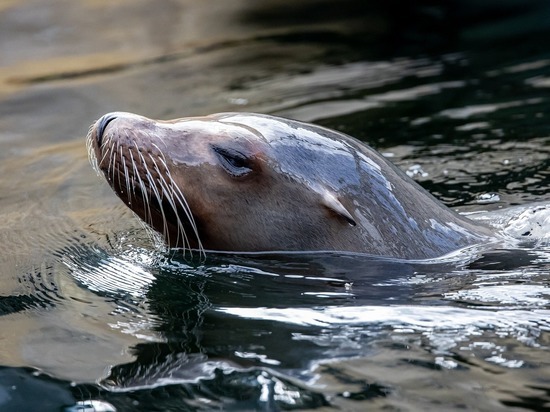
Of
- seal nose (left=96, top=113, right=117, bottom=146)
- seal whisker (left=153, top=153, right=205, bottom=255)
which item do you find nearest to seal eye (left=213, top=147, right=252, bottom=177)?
seal whisker (left=153, top=153, right=205, bottom=255)

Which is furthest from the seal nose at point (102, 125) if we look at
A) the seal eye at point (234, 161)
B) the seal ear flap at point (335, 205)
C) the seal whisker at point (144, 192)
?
Answer: the seal ear flap at point (335, 205)

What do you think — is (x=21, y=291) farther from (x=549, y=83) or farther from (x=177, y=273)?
(x=549, y=83)

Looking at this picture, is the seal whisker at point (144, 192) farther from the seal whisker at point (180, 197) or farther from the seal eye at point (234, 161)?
the seal eye at point (234, 161)

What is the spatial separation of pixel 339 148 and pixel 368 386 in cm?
156

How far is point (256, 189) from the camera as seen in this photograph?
4.37 m

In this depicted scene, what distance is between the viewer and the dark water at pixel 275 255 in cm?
322

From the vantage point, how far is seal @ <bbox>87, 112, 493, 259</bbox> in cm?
431

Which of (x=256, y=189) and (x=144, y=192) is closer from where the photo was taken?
(x=144, y=192)

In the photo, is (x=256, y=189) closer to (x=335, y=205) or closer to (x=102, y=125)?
(x=335, y=205)

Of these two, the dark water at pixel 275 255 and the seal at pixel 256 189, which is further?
the seal at pixel 256 189

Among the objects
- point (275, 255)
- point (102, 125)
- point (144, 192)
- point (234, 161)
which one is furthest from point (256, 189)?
point (102, 125)

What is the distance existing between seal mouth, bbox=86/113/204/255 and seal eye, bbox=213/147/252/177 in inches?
8.8

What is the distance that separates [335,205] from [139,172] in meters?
0.82

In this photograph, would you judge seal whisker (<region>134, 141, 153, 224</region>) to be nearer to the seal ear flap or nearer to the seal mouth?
the seal mouth
